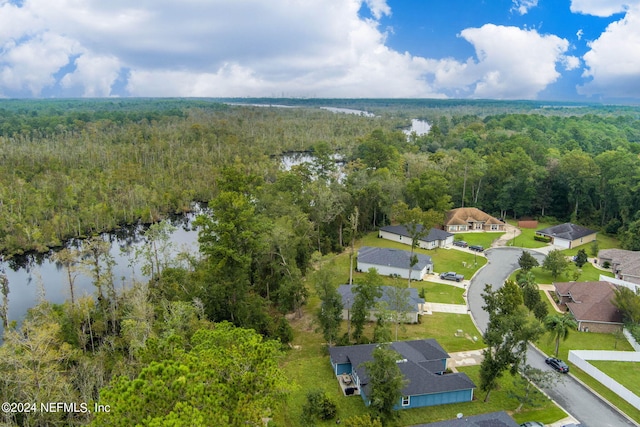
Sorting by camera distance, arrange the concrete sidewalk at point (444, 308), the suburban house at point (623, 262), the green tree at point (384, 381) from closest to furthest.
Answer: the green tree at point (384, 381) < the concrete sidewalk at point (444, 308) < the suburban house at point (623, 262)

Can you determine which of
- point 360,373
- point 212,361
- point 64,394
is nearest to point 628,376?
point 360,373

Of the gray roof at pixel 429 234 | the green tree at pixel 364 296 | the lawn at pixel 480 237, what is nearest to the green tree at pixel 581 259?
the lawn at pixel 480 237

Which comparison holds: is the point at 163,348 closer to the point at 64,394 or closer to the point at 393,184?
the point at 64,394

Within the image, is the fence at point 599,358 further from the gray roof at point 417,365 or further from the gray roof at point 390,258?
the gray roof at point 390,258

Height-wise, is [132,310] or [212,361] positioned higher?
[212,361]

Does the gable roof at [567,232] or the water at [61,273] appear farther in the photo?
the gable roof at [567,232]

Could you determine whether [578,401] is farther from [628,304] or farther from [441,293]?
[441,293]
